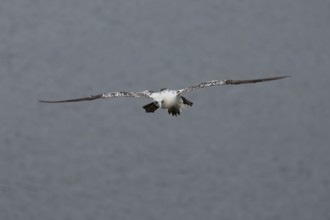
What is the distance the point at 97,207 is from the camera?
43688 mm

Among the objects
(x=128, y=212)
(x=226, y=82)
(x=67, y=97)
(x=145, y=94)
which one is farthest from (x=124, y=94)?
(x=67, y=97)

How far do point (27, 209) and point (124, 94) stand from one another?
18113mm

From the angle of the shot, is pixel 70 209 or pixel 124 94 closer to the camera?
pixel 124 94

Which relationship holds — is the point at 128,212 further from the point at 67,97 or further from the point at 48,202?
the point at 67,97

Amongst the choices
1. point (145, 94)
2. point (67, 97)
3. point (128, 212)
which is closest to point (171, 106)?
point (145, 94)

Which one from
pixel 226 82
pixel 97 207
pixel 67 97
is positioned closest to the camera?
pixel 226 82

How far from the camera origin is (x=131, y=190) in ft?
146

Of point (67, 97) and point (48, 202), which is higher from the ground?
point (67, 97)

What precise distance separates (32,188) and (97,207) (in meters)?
3.01

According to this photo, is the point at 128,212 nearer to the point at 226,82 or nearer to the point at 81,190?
the point at 81,190

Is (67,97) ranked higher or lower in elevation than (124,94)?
higher

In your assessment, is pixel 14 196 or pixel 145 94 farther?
pixel 14 196

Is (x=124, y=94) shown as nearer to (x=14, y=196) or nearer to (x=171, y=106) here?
(x=171, y=106)

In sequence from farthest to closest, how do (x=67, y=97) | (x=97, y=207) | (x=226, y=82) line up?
(x=67, y=97) → (x=97, y=207) → (x=226, y=82)
